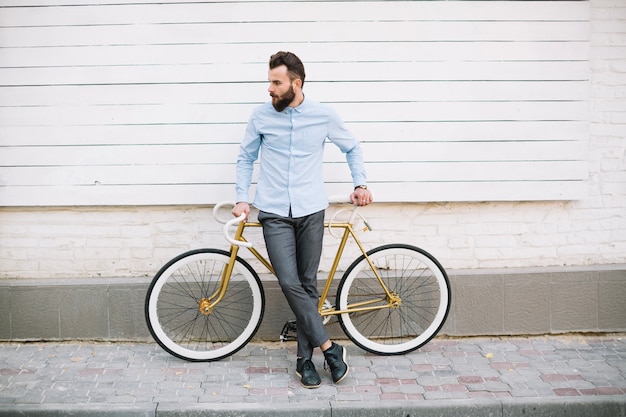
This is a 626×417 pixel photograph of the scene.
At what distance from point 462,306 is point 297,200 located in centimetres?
184

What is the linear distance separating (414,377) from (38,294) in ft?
10.2

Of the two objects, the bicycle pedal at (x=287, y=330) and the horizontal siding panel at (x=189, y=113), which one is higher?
the horizontal siding panel at (x=189, y=113)

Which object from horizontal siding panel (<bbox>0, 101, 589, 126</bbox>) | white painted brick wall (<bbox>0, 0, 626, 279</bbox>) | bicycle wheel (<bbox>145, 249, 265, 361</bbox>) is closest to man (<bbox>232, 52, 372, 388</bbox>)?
bicycle wheel (<bbox>145, 249, 265, 361</bbox>)

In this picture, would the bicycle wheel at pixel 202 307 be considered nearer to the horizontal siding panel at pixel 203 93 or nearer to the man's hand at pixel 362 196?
the man's hand at pixel 362 196

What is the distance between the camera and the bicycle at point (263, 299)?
19.0 feet

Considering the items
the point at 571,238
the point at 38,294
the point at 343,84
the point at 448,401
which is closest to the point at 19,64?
the point at 38,294

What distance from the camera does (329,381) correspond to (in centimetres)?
543

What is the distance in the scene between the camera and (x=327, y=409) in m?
4.92

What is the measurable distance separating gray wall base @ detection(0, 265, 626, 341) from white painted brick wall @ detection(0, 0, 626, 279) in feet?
0.49

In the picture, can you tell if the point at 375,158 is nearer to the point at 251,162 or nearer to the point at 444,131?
the point at 444,131

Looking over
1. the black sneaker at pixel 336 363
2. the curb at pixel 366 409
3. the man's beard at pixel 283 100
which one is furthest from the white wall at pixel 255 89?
the curb at pixel 366 409

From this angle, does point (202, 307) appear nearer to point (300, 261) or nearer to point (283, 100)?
point (300, 261)

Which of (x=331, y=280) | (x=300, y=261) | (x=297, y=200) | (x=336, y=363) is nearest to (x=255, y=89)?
(x=297, y=200)

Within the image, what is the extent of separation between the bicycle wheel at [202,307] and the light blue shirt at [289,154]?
645mm
